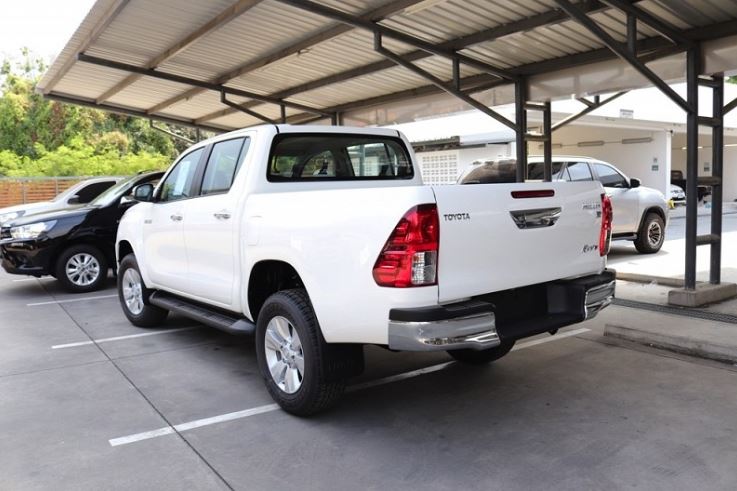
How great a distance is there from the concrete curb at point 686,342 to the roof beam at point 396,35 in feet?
14.6

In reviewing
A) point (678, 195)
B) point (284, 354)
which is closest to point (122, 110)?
point (284, 354)

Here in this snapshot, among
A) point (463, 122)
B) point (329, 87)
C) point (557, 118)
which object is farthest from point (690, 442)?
point (463, 122)

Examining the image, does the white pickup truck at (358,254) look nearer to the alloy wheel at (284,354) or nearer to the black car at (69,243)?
the alloy wheel at (284,354)

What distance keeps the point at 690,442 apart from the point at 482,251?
69.3 inches

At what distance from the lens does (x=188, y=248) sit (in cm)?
598

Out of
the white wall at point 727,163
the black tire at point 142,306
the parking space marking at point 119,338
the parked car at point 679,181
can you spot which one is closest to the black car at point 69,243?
the black tire at point 142,306

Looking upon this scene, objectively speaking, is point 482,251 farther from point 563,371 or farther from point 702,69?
point 702,69

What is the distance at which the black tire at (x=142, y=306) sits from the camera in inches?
285

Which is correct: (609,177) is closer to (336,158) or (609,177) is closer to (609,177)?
(609,177)

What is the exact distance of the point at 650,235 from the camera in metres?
12.7

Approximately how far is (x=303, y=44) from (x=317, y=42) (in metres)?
0.38

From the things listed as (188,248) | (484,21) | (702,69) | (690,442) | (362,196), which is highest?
(484,21)

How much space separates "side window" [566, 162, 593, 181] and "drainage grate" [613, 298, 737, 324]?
4055mm

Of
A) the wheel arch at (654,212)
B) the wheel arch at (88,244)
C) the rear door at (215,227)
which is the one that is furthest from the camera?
the wheel arch at (654,212)
